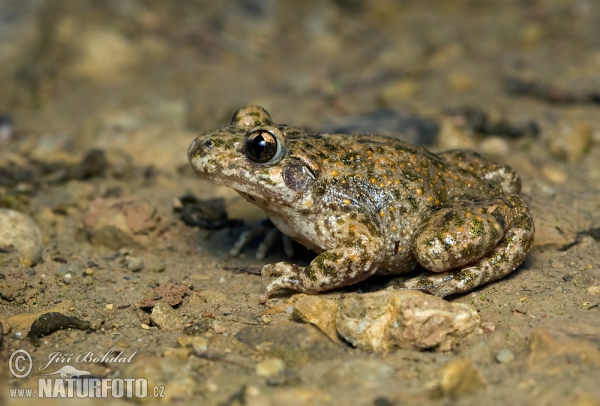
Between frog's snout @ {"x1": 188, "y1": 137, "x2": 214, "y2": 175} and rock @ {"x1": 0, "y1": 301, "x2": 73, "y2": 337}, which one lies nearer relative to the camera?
rock @ {"x1": 0, "y1": 301, "x2": 73, "y2": 337}

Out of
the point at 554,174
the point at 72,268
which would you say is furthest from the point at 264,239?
the point at 554,174

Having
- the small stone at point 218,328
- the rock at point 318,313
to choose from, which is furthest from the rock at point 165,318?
the rock at point 318,313

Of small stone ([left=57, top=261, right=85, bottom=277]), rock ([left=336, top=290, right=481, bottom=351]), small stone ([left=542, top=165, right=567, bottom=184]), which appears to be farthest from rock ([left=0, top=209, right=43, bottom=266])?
small stone ([left=542, top=165, right=567, bottom=184])

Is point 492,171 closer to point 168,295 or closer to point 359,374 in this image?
point 359,374

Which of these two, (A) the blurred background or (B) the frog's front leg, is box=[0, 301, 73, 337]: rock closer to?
(B) the frog's front leg

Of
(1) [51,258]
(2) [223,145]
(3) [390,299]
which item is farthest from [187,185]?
(3) [390,299]

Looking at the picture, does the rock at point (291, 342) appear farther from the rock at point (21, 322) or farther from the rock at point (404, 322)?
the rock at point (21, 322)
